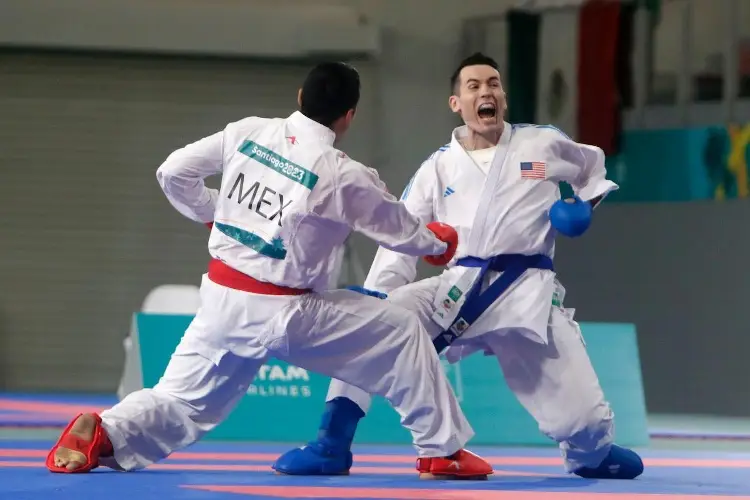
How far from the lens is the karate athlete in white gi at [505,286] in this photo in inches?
174

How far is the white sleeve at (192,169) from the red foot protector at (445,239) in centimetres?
80

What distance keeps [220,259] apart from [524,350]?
4.09 feet

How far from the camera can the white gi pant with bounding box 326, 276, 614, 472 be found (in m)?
4.41

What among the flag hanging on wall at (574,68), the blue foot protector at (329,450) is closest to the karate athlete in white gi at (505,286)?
the blue foot protector at (329,450)

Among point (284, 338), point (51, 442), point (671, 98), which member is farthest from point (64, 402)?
point (284, 338)

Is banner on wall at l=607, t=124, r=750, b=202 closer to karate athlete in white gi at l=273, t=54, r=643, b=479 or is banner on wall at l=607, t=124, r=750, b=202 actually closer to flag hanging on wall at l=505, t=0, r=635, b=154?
flag hanging on wall at l=505, t=0, r=635, b=154

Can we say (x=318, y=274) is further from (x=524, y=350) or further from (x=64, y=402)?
(x=64, y=402)

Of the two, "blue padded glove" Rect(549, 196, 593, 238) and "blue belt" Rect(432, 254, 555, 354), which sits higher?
"blue padded glove" Rect(549, 196, 593, 238)

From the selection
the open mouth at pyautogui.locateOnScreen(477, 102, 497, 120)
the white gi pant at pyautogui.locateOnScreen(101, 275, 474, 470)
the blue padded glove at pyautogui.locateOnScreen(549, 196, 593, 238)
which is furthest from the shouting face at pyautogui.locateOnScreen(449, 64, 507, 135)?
the white gi pant at pyautogui.locateOnScreen(101, 275, 474, 470)

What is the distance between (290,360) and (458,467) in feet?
2.31

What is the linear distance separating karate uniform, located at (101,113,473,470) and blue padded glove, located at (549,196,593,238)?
1.87 ft

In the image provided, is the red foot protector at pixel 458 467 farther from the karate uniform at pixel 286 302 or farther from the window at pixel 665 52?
the window at pixel 665 52

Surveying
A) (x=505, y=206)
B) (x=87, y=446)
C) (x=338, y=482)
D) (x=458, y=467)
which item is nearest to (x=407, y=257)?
(x=505, y=206)

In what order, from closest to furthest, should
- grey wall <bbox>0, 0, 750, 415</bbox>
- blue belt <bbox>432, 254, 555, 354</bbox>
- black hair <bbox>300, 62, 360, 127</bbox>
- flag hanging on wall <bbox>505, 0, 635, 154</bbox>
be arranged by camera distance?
black hair <bbox>300, 62, 360, 127</bbox> → blue belt <bbox>432, 254, 555, 354</bbox> → grey wall <bbox>0, 0, 750, 415</bbox> → flag hanging on wall <bbox>505, 0, 635, 154</bbox>
